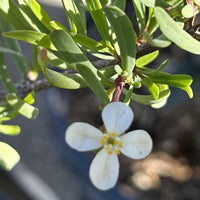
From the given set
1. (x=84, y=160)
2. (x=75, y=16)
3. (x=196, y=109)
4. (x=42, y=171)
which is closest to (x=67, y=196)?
(x=42, y=171)

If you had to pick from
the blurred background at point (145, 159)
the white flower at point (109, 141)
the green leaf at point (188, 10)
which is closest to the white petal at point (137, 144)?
the white flower at point (109, 141)

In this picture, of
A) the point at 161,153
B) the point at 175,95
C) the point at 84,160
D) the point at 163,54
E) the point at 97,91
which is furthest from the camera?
the point at 163,54

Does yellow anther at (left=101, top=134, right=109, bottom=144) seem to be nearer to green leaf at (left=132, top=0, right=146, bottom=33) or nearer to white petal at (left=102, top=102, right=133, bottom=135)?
white petal at (left=102, top=102, right=133, bottom=135)

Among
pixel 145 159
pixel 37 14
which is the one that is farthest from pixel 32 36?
pixel 145 159

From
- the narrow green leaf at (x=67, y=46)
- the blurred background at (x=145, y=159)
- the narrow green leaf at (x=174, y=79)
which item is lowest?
the blurred background at (x=145, y=159)

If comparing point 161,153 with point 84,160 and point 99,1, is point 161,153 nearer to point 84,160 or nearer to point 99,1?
point 84,160

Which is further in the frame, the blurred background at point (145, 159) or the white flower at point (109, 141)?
the blurred background at point (145, 159)

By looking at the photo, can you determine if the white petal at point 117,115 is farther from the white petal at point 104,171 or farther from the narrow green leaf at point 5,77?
the narrow green leaf at point 5,77
